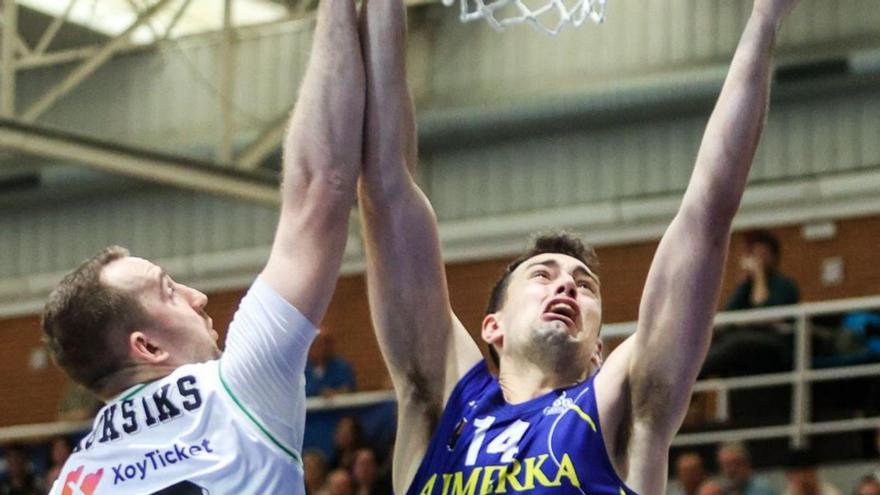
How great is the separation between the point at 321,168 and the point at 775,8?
140 cm

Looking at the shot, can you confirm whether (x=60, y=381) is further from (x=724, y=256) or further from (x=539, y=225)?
(x=724, y=256)

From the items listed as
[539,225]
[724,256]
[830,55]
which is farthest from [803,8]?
[724,256]

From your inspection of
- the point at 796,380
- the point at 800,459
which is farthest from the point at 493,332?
the point at 800,459

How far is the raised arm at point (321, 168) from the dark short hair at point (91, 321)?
40 cm

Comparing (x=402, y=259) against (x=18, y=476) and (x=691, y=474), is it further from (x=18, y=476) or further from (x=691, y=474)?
(x=18, y=476)

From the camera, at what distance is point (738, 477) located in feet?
36.0

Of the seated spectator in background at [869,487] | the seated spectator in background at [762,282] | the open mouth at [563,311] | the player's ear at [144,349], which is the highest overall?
the player's ear at [144,349]

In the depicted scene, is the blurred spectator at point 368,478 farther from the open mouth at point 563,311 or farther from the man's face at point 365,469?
the open mouth at point 563,311

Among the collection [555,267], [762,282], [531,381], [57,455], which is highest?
[555,267]

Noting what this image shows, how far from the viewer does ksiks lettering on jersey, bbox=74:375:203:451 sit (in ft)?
15.0

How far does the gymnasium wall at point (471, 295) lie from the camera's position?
1533 centimetres

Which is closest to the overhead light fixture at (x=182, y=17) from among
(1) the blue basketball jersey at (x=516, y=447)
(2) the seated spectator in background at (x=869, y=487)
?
(2) the seated spectator in background at (x=869, y=487)

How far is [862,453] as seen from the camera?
1162 cm

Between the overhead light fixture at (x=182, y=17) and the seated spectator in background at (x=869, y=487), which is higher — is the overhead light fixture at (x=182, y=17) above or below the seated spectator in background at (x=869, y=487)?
above
